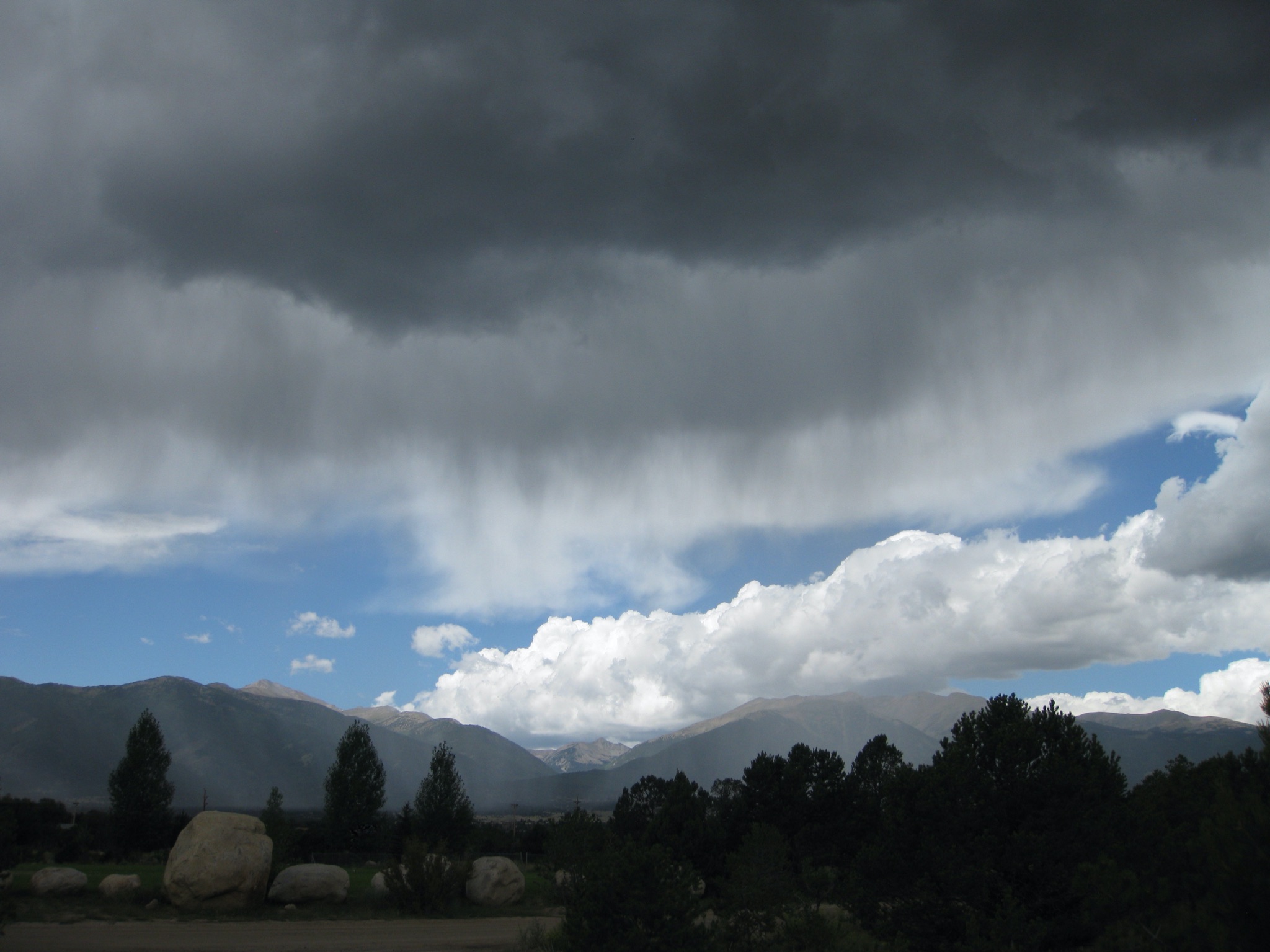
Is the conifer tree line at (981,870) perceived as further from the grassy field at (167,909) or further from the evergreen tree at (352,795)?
the evergreen tree at (352,795)

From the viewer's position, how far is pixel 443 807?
8350 cm

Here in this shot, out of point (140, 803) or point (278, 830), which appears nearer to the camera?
point (278, 830)

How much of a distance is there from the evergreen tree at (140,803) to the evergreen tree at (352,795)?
1523cm

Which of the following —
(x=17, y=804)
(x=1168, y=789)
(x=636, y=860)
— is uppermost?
(x=636, y=860)

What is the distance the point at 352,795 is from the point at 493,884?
1815 inches

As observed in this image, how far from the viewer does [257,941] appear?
2958 centimetres

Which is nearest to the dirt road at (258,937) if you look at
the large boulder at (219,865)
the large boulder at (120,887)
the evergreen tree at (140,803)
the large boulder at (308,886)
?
the large boulder at (219,865)

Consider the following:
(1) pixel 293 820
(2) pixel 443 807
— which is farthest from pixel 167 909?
(1) pixel 293 820

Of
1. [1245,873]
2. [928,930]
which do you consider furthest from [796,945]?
[1245,873]

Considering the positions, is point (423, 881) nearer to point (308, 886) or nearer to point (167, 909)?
point (308, 886)

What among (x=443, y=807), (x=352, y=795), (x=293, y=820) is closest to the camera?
(x=293, y=820)

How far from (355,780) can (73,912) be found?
5073 centimetres

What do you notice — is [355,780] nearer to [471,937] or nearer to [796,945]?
[471,937]

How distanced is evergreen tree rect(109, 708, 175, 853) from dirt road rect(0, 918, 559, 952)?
50.6m
